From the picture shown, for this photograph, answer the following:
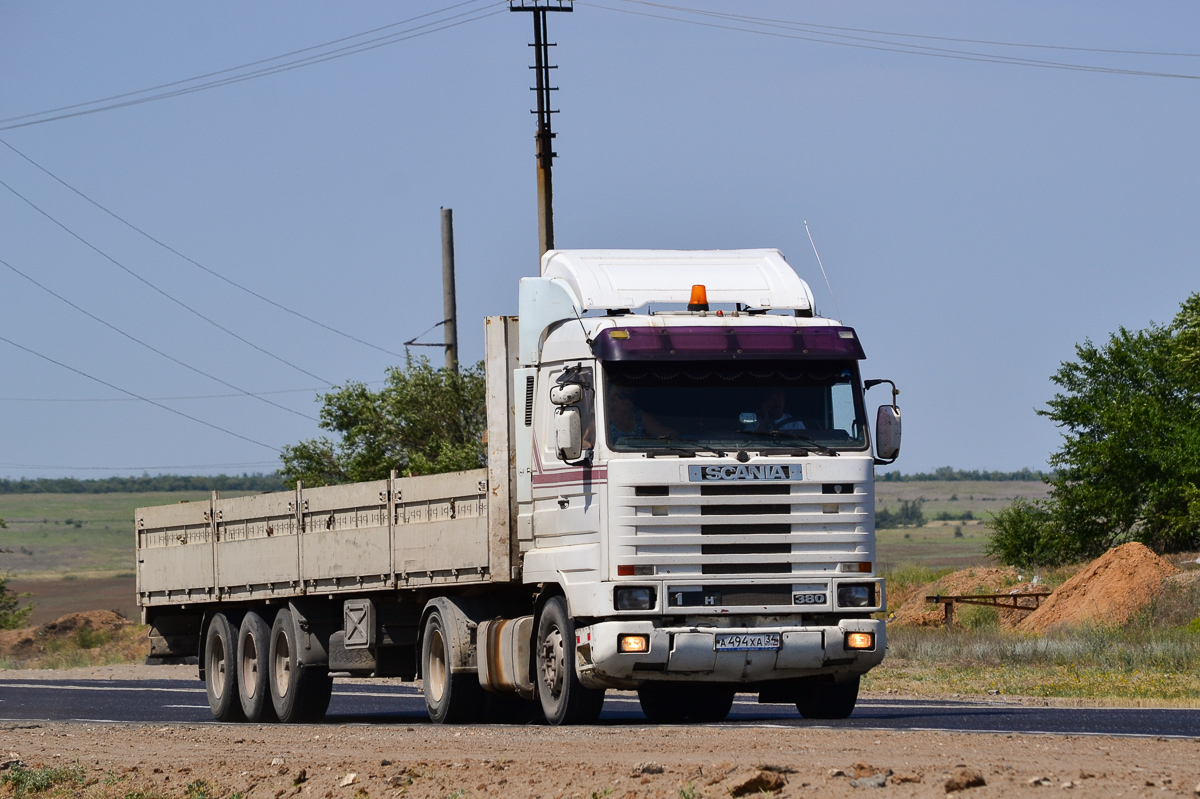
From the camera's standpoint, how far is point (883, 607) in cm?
1482

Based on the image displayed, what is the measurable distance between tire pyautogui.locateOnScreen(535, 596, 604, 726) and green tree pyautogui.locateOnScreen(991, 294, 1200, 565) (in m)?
31.7

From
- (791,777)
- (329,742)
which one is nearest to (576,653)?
(329,742)

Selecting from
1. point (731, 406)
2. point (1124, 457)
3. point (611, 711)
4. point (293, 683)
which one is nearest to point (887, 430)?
point (731, 406)

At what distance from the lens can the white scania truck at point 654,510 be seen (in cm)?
1423

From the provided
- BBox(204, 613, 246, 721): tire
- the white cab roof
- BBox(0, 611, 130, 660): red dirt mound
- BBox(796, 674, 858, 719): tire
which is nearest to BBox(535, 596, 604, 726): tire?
BBox(796, 674, 858, 719): tire

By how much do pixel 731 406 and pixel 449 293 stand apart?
2962 cm

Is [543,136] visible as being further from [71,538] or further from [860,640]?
[71,538]

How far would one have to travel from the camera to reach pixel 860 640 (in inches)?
577

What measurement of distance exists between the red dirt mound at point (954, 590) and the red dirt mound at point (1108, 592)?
4401mm

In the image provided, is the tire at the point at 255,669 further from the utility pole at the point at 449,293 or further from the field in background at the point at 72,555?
the field in background at the point at 72,555

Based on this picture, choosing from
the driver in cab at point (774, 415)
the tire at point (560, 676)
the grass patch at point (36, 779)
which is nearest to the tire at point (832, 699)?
the tire at point (560, 676)

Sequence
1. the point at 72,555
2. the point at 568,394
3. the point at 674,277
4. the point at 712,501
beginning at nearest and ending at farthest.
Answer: the point at 712,501
the point at 568,394
the point at 674,277
the point at 72,555

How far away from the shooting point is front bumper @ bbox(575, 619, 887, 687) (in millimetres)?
14219

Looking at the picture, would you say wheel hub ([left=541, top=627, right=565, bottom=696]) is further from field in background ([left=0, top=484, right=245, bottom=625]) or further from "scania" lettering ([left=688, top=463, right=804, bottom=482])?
field in background ([left=0, top=484, right=245, bottom=625])
